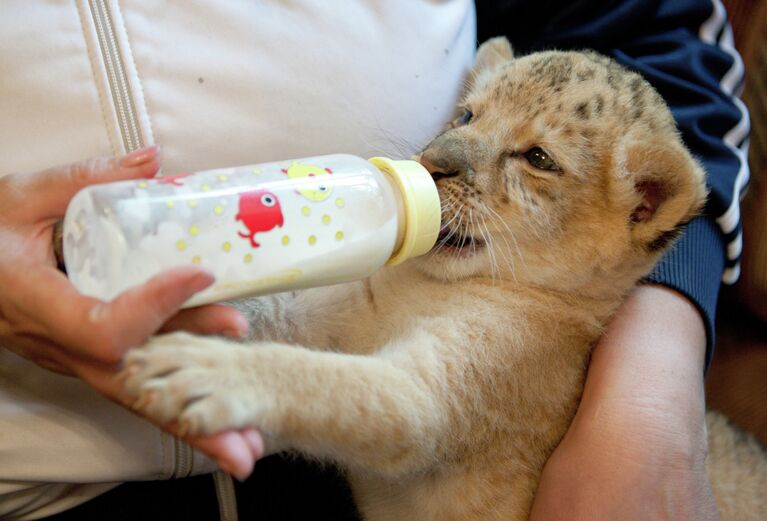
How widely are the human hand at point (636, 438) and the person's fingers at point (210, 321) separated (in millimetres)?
687

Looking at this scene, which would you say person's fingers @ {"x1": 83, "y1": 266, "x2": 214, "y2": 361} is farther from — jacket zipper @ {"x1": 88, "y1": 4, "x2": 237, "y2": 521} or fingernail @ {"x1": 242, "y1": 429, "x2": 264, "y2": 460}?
jacket zipper @ {"x1": 88, "y1": 4, "x2": 237, "y2": 521}

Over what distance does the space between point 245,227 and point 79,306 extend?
24 cm

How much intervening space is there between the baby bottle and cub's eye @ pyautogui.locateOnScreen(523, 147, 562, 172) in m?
0.39

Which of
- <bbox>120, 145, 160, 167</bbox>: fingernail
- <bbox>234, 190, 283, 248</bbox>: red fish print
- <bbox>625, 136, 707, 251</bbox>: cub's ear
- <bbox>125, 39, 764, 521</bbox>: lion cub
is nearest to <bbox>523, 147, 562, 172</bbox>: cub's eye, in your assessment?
<bbox>125, 39, 764, 521</bbox>: lion cub

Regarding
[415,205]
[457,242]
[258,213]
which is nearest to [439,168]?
[457,242]

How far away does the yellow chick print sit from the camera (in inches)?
33.8

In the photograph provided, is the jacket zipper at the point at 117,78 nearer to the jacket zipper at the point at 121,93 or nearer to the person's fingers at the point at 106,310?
the jacket zipper at the point at 121,93

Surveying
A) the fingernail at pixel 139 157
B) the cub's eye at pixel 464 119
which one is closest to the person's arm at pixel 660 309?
the cub's eye at pixel 464 119

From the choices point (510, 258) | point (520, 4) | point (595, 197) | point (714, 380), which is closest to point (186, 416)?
A: point (510, 258)

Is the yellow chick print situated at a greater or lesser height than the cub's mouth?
greater

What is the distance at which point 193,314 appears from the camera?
83cm

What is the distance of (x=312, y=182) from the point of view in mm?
872

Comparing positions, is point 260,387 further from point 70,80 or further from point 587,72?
point 587,72

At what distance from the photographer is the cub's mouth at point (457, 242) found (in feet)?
3.86
